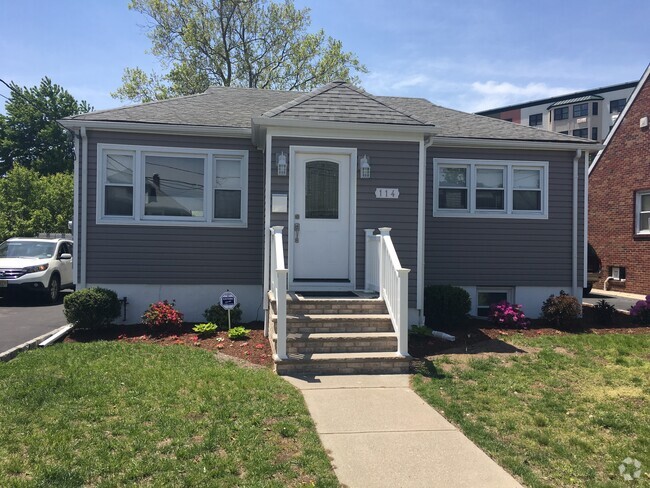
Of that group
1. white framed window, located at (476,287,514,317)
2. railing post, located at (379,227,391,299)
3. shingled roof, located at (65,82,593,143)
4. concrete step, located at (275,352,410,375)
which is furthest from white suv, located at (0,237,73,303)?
white framed window, located at (476,287,514,317)

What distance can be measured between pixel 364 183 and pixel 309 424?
189 inches

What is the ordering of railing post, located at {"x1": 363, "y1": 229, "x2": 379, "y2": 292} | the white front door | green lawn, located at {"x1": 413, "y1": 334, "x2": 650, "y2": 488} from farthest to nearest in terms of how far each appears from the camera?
the white front door, railing post, located at {"x1": 363, "y1": 229, "x2": 379, "y2": 292}, green lawn, located at {"x1": 413, "y1": 334, "x2": 650, "y2": 488}

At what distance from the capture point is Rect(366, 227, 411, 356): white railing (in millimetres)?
6527

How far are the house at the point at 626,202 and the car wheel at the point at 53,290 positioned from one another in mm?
17907

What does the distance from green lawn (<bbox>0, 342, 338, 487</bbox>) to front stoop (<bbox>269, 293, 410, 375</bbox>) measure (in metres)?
0.71

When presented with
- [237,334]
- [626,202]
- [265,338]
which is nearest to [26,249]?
[237,334]

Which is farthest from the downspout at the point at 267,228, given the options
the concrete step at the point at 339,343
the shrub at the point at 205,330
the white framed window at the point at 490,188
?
the white framed window at the point at 490,188

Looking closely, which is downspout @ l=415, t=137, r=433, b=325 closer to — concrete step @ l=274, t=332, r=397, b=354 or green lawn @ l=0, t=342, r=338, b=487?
concrete step @ l=274, t=332, r=397, b=354

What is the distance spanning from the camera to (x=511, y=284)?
10.2 metres

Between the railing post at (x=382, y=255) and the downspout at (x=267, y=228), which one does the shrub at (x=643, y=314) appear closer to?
the railing post at (x=382, y=255)

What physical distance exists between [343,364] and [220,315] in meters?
2.95

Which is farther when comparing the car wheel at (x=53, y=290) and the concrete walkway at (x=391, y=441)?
the car wheel at (x=53, y=290)

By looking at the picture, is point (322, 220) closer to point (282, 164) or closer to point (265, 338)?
point (282, 164)

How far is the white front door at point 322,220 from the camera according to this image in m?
8.29
